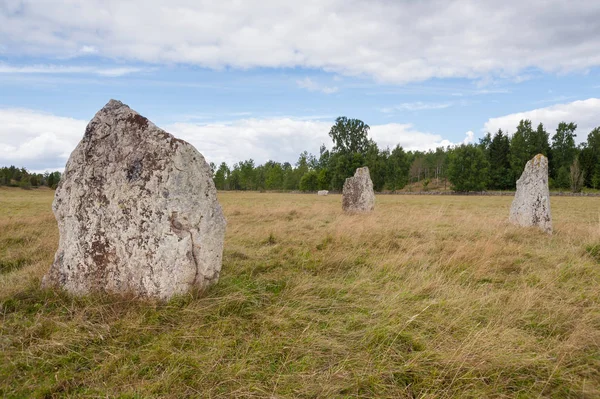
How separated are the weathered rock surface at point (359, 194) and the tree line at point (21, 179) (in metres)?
61.2

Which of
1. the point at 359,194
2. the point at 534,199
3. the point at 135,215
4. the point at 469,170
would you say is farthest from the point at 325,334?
the point at 469,170

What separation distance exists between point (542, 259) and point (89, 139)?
28.3 feet

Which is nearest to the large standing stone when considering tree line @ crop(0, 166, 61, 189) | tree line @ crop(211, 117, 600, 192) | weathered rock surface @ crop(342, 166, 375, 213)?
weathered rock surface @ crop(342, 166, 375, 213)

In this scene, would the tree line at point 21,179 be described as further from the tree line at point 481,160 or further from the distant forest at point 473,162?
the tree line at point 481,160

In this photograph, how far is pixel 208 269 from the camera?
17.0ft

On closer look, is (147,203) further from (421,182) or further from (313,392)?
(421,182)

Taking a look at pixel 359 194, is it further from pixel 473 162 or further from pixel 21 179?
pixel 21 179

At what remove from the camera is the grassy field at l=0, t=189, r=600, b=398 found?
3225 millimetres

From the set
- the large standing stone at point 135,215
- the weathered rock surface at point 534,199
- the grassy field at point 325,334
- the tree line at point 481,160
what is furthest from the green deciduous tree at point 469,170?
the large standing stone at point 135,215

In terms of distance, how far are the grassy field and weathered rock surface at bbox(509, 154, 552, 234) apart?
5.10 metres

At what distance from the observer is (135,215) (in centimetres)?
495

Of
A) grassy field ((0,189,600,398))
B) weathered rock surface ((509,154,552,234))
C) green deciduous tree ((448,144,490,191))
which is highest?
green deciduous tree ((448,144,490,191))

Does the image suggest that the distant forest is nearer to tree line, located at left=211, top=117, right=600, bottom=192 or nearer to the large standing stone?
tree line, located at left=211, top=117, right=600, bottom=192

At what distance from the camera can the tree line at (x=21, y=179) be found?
59616 mm
